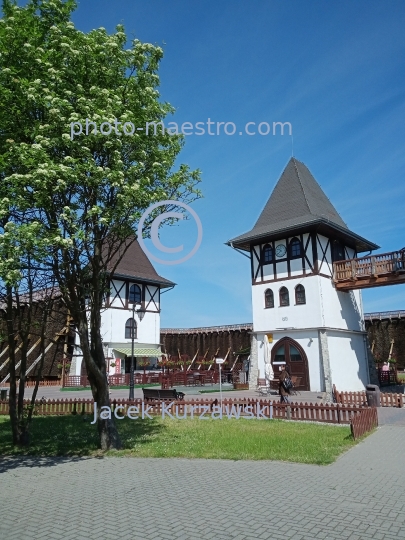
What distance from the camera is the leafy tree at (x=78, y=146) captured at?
28.5 ft

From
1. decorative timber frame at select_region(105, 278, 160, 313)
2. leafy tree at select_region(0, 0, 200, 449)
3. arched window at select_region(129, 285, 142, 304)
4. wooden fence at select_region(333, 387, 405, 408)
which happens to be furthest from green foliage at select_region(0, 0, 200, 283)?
arched window at select_region(129, 285, 142, 304)

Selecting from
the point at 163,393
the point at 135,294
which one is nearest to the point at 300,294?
the point at 163,393

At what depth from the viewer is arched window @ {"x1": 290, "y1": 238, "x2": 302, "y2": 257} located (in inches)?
1100

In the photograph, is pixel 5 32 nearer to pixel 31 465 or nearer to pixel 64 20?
pixel 64 20

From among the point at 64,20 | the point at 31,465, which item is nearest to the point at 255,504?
the point at 31,465

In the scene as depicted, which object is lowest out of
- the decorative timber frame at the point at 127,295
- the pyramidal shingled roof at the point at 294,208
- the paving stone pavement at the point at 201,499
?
the paving stone pavement at the point at 201,499

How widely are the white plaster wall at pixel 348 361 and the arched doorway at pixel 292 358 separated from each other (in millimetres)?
1630

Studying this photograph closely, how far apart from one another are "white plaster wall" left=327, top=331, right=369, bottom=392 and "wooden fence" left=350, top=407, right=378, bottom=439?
13075 millimetres

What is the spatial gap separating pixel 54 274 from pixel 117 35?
5820 millimetres

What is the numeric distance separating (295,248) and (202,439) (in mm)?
18642

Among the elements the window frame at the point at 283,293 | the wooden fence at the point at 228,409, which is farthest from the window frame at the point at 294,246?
the wooden fence at the point at 228,409

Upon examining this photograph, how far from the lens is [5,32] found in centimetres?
930

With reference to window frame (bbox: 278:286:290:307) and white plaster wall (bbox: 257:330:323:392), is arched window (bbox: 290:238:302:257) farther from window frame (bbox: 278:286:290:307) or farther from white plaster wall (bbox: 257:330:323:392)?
white plaster wall (bbox: 257:330:323:392)

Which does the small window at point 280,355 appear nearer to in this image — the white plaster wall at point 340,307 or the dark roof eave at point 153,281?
the white plaster wall at point 340,307
